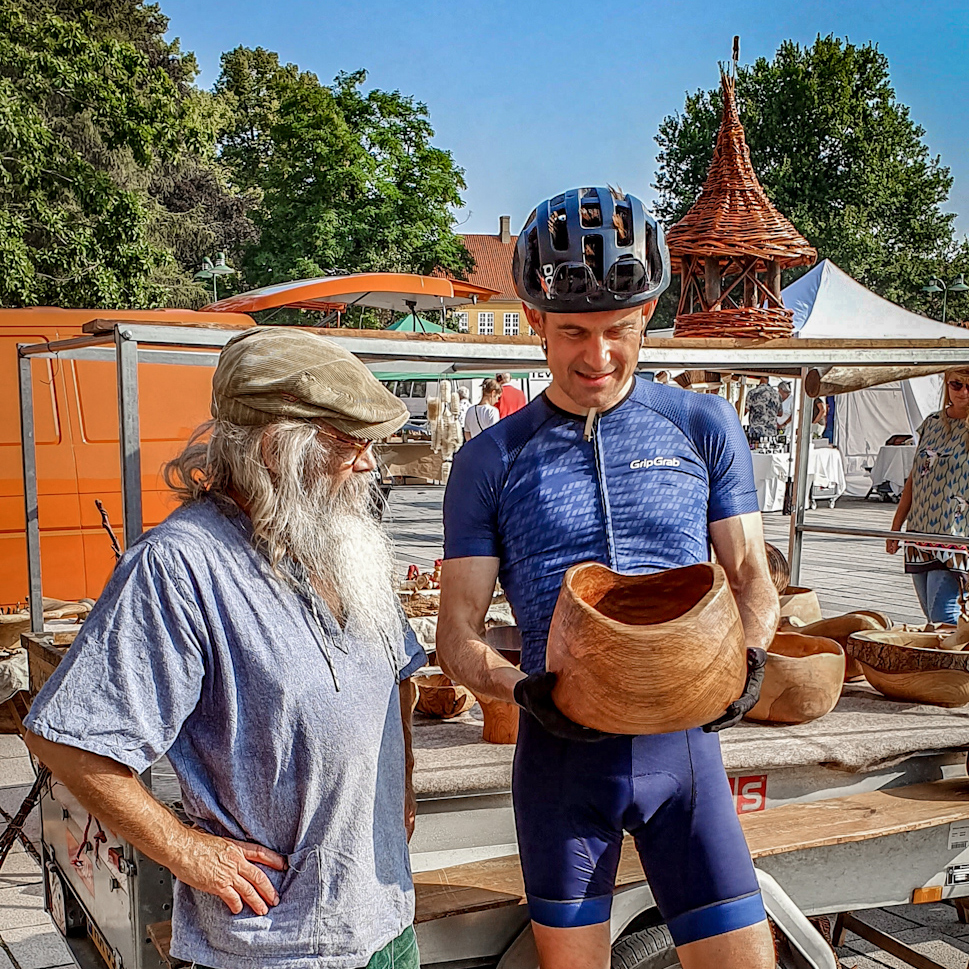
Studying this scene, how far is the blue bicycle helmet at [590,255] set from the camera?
1783 millimetres

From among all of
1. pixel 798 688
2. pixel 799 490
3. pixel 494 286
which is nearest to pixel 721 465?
pixel 798 688

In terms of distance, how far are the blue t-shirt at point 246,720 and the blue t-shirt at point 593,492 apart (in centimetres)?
39

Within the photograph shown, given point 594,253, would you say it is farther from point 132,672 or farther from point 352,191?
point 352,191

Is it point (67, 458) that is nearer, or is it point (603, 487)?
point (603, 487)

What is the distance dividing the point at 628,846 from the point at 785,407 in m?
16.1

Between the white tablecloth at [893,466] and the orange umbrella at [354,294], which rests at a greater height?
the orange umbrella at [354,294]

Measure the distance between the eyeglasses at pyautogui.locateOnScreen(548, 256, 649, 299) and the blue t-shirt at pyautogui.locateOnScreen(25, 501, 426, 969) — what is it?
2.23 feet

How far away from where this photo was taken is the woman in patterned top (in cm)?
507

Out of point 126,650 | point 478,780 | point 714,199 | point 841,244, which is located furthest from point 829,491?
point 841,244

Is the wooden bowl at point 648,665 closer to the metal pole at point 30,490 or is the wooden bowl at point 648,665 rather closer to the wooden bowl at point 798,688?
the wooden bowl at point 798,688

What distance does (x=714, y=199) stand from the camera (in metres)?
3.88

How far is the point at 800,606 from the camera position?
3.85 m

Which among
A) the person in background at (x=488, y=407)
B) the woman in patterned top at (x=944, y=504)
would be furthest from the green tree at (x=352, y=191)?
the woman in patterned top at (x=944, y=504)

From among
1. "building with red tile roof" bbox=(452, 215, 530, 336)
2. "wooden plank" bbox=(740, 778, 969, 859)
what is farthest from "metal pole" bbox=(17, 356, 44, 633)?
"building with red tile roof" bbox=(452, 215, 530, 336)
